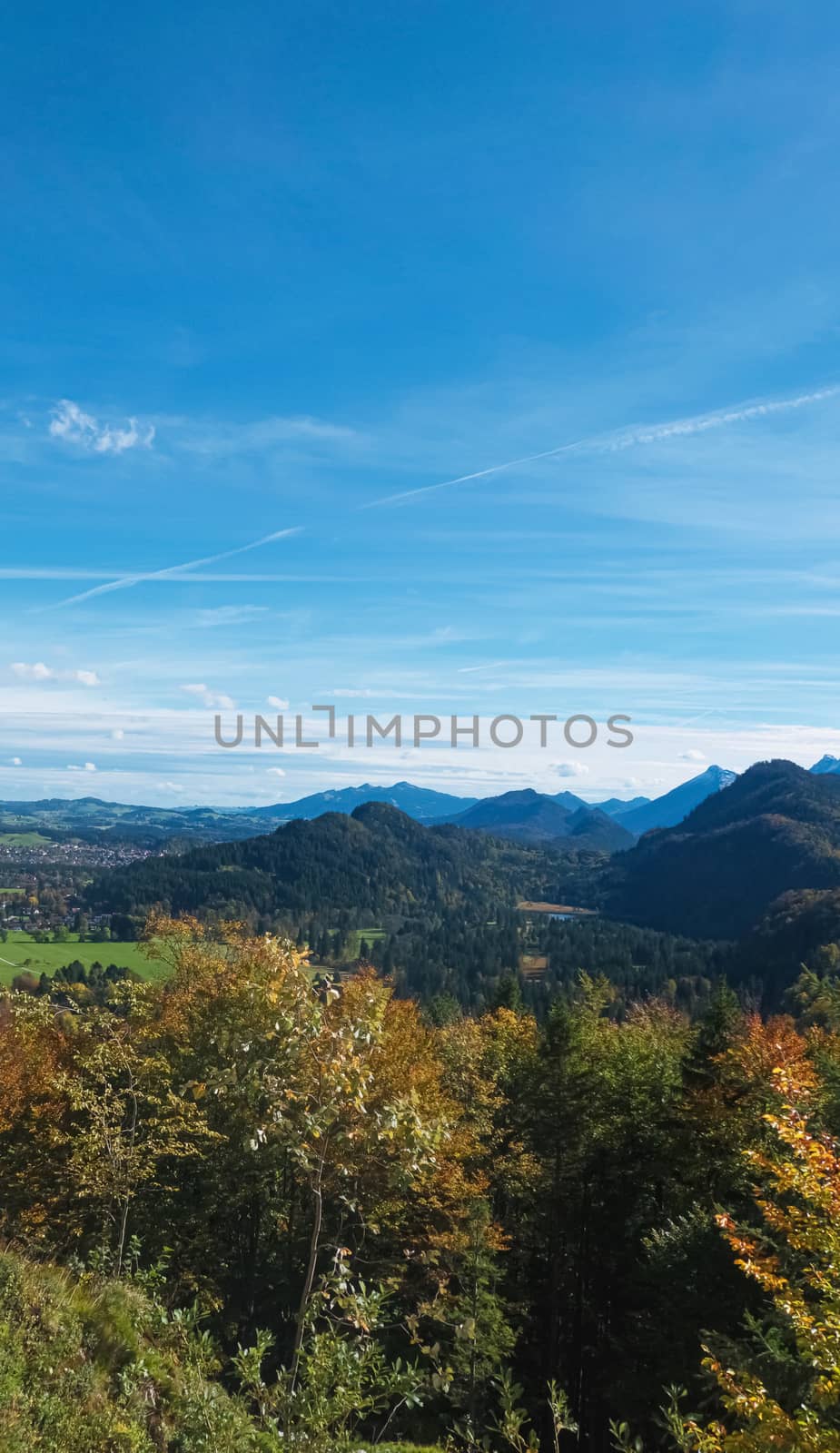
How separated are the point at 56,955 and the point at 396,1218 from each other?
368ft

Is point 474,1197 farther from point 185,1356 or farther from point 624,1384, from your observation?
point 185,1356

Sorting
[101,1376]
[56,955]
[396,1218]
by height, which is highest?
[101,1376]

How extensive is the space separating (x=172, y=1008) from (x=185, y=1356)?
17.6 metres

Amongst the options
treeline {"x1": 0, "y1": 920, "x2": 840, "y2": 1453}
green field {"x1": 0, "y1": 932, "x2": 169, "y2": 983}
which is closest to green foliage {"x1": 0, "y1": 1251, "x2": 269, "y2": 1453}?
treeline {"x1": 0, "y1": 920, "x2": 840, "y2": 1453}

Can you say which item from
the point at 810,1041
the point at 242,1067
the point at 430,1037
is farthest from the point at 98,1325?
the point at 810,1041

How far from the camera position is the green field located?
106 metres

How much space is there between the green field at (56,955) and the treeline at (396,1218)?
79987 mm

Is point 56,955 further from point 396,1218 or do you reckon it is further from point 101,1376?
point 101,1376

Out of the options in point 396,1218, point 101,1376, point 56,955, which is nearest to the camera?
point 101,1376

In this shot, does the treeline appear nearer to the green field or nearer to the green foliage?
the green foliage

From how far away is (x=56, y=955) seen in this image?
118188mm

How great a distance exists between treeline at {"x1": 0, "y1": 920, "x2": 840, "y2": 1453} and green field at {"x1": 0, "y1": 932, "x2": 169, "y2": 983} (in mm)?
79987

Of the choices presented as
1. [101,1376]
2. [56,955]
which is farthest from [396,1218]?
[56,955]

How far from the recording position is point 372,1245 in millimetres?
23266
